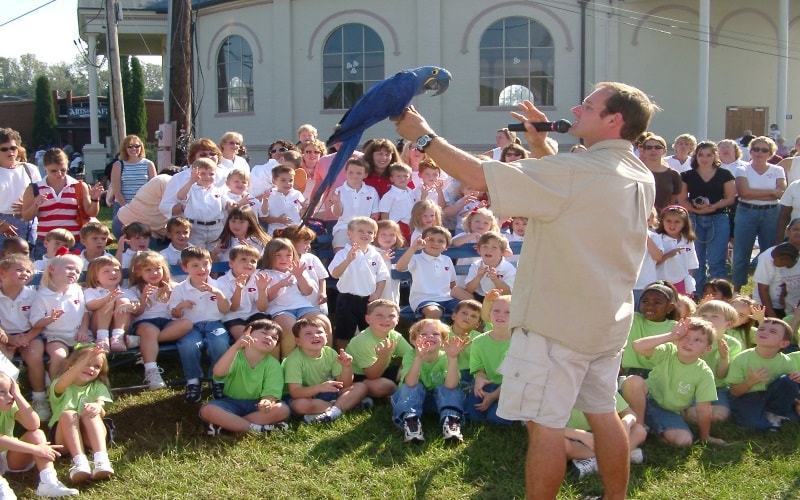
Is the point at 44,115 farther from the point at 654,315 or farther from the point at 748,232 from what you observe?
the point at 654,315

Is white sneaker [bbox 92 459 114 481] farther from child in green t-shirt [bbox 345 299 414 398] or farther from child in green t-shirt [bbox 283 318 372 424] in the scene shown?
child in green t-shirt [bbox 345 299 414 398]

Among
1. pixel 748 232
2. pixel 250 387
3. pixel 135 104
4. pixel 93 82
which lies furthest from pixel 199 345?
pixel 135 104

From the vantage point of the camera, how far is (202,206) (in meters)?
6.10

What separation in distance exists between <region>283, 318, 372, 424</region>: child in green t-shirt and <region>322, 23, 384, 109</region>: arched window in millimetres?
13376

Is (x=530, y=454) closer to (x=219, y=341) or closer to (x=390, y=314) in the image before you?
(x=390, y=314)

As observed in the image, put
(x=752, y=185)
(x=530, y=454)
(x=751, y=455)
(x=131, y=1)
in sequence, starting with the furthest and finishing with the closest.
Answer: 1. (x=131, y=1)
2. (x=752, y=185)
3. (x=751, y=455)
4. (x=530, y=454)

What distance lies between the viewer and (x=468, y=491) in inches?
147

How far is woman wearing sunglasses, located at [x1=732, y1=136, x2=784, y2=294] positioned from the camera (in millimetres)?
7387

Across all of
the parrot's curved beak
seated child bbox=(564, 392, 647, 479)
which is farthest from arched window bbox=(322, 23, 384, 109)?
the parrot's curved beak

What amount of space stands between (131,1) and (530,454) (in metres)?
20.7

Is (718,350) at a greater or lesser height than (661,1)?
lesser

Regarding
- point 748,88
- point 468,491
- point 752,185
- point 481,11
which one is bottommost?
point 468,491

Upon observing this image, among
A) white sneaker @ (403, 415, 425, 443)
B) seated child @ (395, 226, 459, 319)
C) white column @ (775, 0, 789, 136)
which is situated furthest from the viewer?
white column @ (775, 0, 789, 136)

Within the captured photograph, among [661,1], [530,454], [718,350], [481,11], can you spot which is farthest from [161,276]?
[661,1]
